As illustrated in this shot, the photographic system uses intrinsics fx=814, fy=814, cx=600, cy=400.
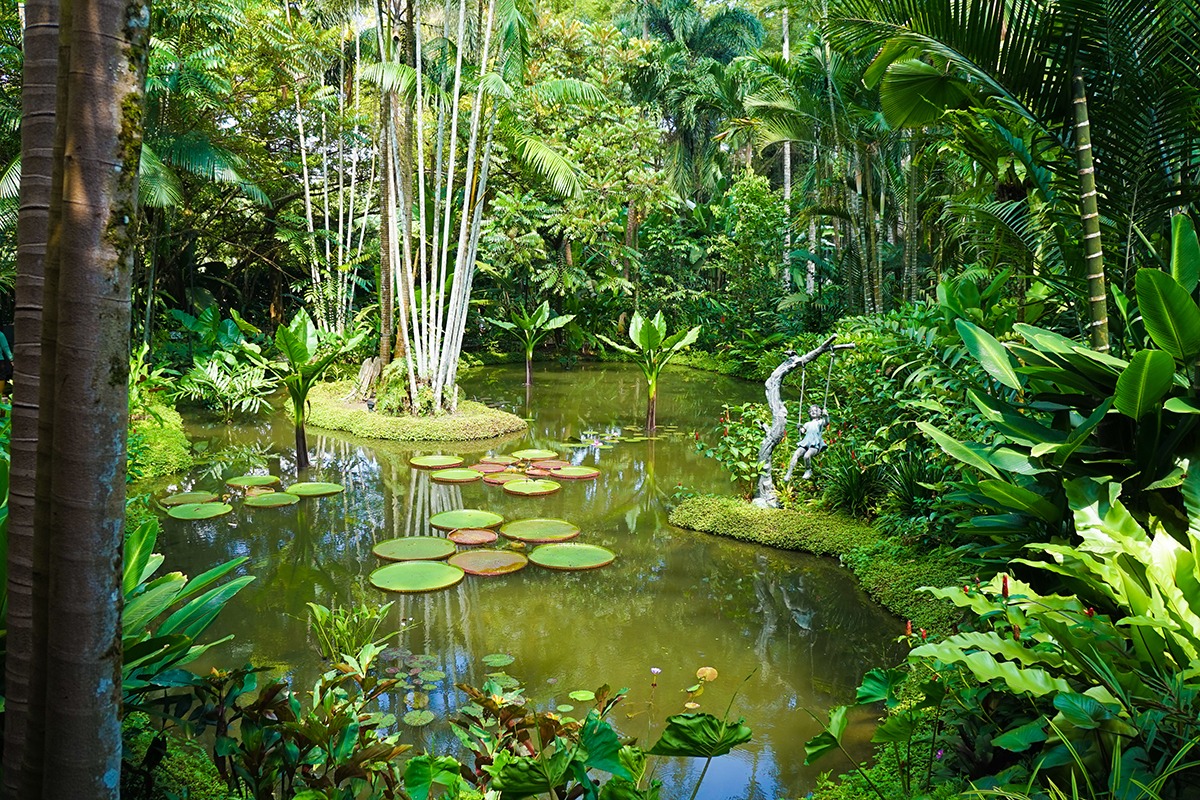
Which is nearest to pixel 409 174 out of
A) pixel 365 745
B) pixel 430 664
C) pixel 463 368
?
pixel 463 368

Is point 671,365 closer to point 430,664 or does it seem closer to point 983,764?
point 430,664

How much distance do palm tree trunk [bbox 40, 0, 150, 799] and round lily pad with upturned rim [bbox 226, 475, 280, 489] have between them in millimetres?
5468

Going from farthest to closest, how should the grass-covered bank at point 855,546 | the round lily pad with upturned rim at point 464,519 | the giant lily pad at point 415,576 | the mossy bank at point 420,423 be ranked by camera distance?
1. the mossy bank at point 420,423
2. the round lily pad with upturned rim at point 464,519
3. the giant lily pad at point 415,576
4. the grass-covered bank at point 855,546

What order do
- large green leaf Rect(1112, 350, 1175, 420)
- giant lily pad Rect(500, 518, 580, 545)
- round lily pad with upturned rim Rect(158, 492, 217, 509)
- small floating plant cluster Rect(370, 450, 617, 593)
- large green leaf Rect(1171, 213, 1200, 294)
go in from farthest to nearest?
round lily pad with upturned rim Rect(158, 492, 217, 509) → giant lily pad Rect(500, 518, 580, 545) → small floating plant cluster Rect(370, 450, 617, 593) → large green leaf Rect(1171, 213, 1200, 294) → large green leaf Rect(1112, 350, 1175, 420)

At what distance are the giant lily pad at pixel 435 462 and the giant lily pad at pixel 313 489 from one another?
0.89 meters

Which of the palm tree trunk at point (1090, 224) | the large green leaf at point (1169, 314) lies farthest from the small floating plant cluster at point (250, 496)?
the large green leaf at point (1169, 314)

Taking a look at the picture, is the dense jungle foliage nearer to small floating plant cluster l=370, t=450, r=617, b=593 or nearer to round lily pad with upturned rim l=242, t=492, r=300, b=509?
small floating plant cluster l=370, t=450, r=617, b=593

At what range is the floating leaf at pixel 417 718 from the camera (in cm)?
317

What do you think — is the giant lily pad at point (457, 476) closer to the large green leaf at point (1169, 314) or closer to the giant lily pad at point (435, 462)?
the giant lily pad at point (435, 462)

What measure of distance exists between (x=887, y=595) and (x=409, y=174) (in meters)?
7.69

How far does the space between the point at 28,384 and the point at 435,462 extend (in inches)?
232

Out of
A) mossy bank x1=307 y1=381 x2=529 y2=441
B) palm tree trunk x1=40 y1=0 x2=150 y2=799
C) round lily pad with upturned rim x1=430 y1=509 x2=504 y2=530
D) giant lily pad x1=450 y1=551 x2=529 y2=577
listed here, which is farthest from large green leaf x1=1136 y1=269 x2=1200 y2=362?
mossy bank x1=307 y1=381 x2=529 y2=441

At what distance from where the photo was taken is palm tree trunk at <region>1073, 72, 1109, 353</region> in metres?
3.15

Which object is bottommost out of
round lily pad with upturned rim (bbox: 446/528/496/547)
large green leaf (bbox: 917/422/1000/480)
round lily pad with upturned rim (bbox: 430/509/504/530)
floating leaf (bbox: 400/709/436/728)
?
floating leaf (bbox: 400/709/436/728)
